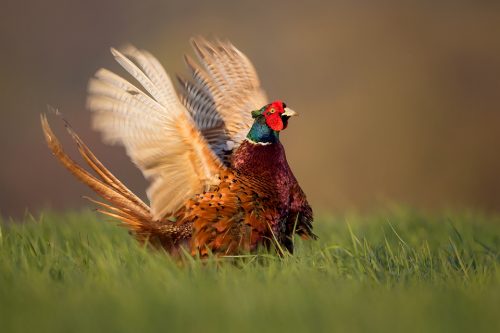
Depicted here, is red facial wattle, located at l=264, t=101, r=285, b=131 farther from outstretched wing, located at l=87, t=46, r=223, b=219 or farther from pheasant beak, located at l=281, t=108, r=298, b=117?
outstretched wing, located at l=87, t=46, r=223, b=219

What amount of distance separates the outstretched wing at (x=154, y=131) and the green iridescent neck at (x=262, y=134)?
306 millimetres

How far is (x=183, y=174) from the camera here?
397 centimetres

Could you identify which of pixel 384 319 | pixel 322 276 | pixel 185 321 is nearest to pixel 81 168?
pixel 322 276

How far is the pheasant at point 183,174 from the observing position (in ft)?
12.8

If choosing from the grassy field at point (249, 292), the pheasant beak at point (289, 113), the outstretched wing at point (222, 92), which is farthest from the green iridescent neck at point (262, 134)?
the grassy field at point (249, 292)

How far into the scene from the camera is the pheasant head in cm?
415

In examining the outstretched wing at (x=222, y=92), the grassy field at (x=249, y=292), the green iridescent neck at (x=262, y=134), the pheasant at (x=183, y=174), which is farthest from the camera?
the outstretched wing at (x=222, y=92)

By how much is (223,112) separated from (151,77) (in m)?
0.78

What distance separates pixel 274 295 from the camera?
9.53 feet

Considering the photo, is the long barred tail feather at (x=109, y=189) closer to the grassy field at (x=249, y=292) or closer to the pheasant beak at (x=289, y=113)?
the grassy field at (x=249, y=292)

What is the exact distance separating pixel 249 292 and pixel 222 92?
199 centimetres

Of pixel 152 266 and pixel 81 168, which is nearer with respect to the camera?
pixel 152 266

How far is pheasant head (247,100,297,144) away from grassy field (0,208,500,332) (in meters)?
0.65

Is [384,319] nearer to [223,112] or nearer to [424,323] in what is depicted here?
[424,323]
